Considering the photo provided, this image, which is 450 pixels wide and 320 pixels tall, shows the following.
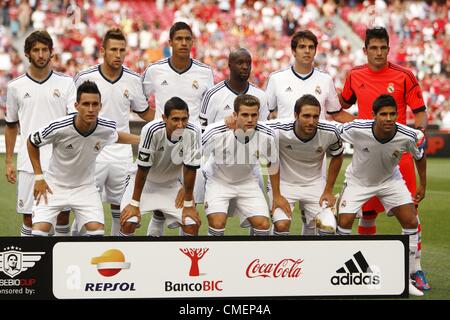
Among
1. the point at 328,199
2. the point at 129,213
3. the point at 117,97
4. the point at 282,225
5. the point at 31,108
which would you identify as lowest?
the point at 282,225

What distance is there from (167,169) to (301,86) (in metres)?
1.57

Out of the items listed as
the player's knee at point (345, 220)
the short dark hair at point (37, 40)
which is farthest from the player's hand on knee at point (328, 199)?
the short dark hair at point (37, 40)

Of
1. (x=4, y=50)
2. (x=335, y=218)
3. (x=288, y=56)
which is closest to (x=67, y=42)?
(x=4, y=50)

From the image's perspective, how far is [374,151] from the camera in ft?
25.0

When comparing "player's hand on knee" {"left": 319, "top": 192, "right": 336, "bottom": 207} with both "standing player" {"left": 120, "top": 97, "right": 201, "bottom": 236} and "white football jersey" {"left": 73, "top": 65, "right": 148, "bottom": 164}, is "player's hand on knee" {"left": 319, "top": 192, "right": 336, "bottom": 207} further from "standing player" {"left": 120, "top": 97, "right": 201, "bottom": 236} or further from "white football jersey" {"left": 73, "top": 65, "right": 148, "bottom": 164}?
"white football jersey" {"left": 73, "top": 65, "right": 148, "bottom": 164}

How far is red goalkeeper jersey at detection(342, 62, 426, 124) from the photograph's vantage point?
8.09 m

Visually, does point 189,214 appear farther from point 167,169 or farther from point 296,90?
point 296,90

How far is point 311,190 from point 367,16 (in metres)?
22.4

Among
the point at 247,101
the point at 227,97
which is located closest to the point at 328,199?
the point at 247,101

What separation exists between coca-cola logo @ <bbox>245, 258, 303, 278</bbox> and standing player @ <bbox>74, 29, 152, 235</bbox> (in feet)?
7.44

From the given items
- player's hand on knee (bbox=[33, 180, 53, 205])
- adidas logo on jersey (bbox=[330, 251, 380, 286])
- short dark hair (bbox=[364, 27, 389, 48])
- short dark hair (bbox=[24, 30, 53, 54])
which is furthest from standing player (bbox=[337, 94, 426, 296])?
short dark hair (bbox=[24, 30, 53, 54])

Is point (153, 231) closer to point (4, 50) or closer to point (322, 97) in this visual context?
point (322, 97)

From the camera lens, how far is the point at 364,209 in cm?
812

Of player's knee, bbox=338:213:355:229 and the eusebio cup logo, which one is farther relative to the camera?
player's knee, bbox=338:213:355:229
